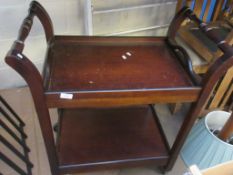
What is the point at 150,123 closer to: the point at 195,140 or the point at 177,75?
the point at 195,140

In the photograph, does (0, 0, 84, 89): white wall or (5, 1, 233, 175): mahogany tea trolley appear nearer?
(5, 1, 233, 175): mahogany tea trolley

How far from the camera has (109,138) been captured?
41.9 inches

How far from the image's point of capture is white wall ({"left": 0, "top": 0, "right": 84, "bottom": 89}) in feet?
3.96

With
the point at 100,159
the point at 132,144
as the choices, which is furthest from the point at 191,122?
the point at 100,159

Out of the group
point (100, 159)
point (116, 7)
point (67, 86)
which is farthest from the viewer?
point (116, 7)

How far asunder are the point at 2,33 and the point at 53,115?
0.56 metres

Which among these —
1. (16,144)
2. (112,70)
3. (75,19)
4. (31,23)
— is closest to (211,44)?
(112,70)

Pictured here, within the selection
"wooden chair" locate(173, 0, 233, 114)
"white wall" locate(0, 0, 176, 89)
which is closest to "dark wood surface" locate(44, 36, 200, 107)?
"wooden chair" locate(173, 0, 233, 114)

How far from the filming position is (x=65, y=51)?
86cm

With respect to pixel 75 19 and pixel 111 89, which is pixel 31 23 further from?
pixel 75 19

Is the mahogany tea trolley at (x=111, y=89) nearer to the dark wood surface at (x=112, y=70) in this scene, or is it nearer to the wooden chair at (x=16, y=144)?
the dark wood surface at (x=112, y=70)

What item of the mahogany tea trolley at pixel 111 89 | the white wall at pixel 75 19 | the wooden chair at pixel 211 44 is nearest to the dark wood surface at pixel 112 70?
the mahogany tea trolley at pixel 111 89

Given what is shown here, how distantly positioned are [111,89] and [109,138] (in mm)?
442

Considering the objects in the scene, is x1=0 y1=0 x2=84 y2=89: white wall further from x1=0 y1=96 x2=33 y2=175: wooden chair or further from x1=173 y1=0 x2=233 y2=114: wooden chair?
x1=173 y1=0 x2=233 y2=114: wooden chair
